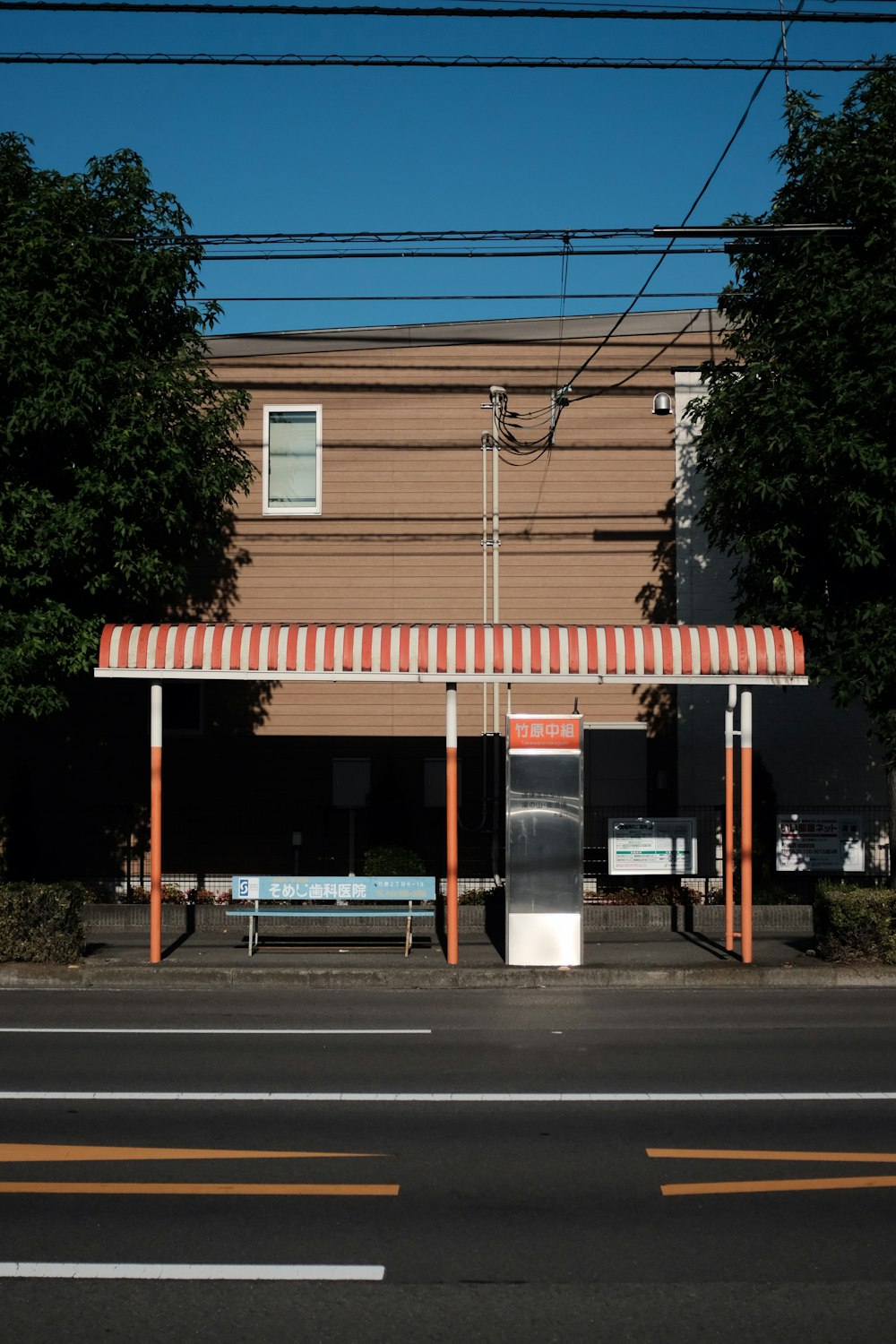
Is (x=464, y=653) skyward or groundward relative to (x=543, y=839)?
skyward

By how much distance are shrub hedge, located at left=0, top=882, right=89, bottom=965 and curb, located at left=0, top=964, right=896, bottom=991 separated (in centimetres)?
22

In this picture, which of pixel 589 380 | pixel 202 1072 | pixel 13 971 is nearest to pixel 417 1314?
pixel 202 1072

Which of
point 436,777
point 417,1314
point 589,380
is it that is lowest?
point 417,1314

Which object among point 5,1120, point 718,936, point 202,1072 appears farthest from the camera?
point 718,936

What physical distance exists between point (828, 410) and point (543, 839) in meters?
6.25

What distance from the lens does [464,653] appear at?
16.4m

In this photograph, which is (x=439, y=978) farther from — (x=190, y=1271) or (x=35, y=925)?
(x=190, y=1271)

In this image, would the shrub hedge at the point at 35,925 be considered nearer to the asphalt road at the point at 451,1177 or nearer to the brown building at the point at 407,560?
the asphalt road at the point at 451,1177

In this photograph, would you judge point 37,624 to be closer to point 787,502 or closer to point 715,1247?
point 787,502

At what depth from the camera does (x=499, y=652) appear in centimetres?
1645

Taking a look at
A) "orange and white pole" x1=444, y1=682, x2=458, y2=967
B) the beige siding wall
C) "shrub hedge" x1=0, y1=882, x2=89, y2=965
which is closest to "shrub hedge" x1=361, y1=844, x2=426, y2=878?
"orange and white pole" x1=444, y1=682, x2=458, y2=967

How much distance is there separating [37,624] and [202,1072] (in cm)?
796

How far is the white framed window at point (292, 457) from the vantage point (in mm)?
22766

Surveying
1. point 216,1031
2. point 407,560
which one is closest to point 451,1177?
point 216,1031
